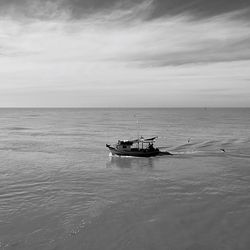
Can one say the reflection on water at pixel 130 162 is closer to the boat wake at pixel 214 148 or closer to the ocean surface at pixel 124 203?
the ocean surface at pixel 124 203

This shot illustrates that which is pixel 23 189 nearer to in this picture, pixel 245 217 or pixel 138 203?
pixel 138 203

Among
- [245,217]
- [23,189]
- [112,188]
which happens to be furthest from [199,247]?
[23,189]

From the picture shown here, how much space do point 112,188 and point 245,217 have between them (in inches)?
644

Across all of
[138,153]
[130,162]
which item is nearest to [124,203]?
[130,162]

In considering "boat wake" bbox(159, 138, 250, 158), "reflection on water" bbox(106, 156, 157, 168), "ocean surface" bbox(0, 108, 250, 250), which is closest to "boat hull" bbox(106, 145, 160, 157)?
"reflection on water" bbox(106, 156, 157, 168)

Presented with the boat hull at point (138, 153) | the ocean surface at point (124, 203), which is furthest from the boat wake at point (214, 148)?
the ocean surface at point (124, 203)

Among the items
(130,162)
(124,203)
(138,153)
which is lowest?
(130,162)

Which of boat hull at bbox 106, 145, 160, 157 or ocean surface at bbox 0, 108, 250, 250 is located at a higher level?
boat hull at bbox 106, 145, 160, 157

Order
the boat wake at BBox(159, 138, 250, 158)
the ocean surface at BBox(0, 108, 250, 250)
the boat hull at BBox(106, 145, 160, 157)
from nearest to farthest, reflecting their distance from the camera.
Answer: the ocean surface at BBox(0, 108, 250, 250)
the boat hull at BBox(106, 145, 160, 157)
the boat wake at BBox(159, 138, 250, 158)

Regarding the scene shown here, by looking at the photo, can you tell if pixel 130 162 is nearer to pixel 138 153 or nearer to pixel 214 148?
pixel 138 153

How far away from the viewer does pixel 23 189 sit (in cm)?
3797

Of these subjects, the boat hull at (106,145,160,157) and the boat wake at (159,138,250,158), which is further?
the boat wake at (159,138,250,158)

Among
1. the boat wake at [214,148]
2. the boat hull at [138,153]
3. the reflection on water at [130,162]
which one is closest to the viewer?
the reflection on water at [130,162]

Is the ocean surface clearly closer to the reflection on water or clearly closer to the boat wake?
the reflection on water
